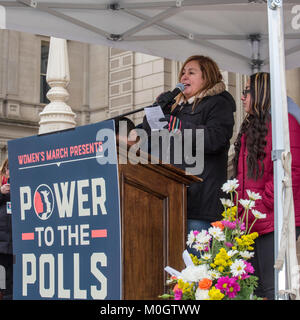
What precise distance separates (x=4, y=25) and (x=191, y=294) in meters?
2.71

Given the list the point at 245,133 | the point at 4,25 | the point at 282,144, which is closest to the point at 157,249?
the point at 282,144

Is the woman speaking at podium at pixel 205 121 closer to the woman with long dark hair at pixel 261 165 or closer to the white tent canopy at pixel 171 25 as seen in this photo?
the woman with long dark hair at pixel 261 165

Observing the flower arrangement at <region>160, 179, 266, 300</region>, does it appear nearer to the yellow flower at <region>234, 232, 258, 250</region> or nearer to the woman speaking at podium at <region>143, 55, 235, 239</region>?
the yellow flower at <region>234, 232, 258, 250</region>

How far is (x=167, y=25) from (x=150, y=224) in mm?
2337

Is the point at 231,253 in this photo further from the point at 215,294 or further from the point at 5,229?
the point at 5,229

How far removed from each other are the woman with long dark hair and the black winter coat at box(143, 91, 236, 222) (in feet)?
0.39

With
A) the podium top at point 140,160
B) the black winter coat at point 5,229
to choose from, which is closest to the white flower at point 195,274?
the podium top at point 140,160

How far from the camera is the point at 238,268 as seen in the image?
2812mm

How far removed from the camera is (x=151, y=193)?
324cm

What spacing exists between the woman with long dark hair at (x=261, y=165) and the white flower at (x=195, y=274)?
3.29 ft

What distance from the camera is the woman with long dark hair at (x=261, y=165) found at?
3820mm

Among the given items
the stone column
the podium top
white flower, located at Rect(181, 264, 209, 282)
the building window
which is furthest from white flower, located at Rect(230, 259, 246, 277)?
the building window

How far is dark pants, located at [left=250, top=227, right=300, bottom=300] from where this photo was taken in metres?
3.74

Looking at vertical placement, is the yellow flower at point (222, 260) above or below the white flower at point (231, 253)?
below
